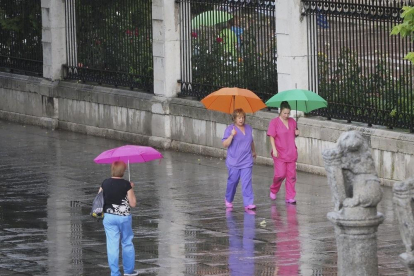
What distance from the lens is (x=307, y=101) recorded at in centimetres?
1670

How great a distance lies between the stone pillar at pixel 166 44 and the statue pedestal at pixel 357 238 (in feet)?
38.3

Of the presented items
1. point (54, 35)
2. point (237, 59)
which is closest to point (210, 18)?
point (237, 59)

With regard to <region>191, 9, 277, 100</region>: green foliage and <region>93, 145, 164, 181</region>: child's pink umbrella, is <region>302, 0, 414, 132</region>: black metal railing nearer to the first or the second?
<region>191, 9, 277, 100</region>: green foliage

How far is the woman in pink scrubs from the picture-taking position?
634 inches

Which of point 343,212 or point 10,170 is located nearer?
point 343,212

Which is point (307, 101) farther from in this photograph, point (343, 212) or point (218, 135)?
point (343, 212)

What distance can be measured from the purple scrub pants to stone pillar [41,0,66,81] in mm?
9177

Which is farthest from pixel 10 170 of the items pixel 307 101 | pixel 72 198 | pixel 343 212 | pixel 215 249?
pixel 343 212

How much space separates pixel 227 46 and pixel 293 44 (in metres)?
2.11

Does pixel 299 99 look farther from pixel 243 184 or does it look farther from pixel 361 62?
pixel 361 62

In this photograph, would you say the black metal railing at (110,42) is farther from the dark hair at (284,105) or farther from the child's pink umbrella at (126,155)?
the child's pink umbrella at (126,155)

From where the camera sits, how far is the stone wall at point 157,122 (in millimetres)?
17125

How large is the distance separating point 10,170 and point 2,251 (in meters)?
6.35

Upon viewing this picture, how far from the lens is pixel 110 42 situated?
23.3 m
